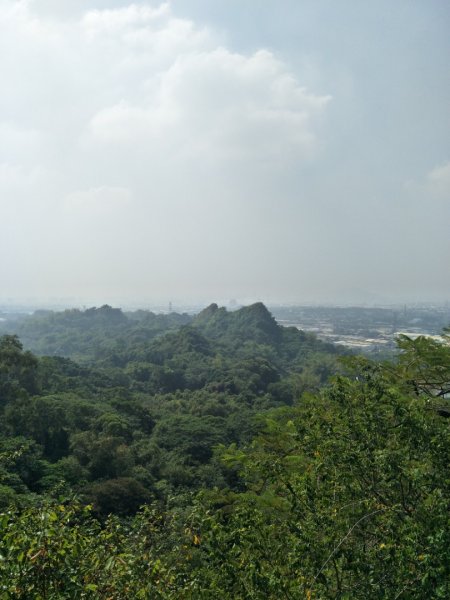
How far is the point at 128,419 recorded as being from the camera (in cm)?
2819

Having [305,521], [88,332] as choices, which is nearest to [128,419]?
[305,521]

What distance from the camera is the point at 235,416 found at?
106 feet

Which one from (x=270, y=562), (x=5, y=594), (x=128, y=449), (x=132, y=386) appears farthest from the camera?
(x=132, y=386)

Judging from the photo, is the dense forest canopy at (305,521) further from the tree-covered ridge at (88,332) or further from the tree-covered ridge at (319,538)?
the tree-covered ridge at (88,332)

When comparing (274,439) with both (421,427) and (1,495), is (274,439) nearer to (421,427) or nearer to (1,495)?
(421,427)

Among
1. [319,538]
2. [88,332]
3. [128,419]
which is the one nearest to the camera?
[319,538]

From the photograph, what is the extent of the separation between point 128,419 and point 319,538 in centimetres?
2555

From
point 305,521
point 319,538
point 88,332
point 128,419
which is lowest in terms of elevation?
point 128,419

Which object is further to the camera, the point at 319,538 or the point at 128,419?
the point at 128,419

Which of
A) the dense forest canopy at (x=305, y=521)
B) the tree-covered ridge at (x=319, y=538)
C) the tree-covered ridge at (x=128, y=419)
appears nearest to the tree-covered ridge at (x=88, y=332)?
the tree-covered ridge at (x=128, y=419)

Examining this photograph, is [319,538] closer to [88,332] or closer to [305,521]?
[305,521]

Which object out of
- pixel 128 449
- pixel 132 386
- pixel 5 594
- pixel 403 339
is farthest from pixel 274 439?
pixel 132 386

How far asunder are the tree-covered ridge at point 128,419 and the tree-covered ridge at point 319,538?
2.34 m

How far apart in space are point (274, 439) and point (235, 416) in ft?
80.6
